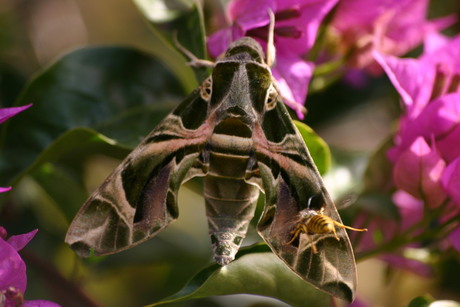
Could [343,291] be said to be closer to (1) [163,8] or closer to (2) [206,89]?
(2) [206,89]

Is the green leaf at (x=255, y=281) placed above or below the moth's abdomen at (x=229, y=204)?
below

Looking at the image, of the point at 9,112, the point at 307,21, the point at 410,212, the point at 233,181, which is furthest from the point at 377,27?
the point at 9,112

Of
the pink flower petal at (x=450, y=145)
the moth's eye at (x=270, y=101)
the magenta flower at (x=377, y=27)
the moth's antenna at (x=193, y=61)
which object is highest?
the moth's antenna at (x=193, y=61)

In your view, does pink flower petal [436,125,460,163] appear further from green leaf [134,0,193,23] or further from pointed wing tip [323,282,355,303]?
green leaf [134,0,193,23]

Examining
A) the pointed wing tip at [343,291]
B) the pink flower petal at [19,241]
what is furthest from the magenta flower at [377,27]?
the pink flower petal at [19,241]

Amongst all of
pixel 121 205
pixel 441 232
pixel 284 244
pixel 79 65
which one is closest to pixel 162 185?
pixel 121 205

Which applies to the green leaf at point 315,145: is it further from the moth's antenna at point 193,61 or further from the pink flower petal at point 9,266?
the pink flower petal at point 9,266
